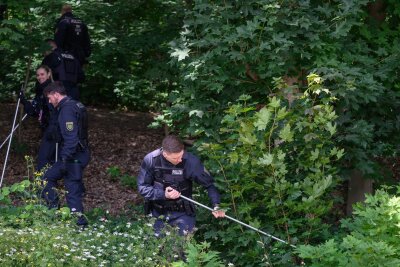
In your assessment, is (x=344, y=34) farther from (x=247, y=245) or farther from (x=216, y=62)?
(x=247, y=245)

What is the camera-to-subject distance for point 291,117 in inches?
291

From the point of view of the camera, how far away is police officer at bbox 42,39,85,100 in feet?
34.7

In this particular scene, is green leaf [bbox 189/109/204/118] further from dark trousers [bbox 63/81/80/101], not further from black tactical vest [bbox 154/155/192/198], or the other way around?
dark trousers [bbox 63/81/80/101]

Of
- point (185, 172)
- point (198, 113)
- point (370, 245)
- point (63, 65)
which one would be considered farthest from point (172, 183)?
point (63, 65)

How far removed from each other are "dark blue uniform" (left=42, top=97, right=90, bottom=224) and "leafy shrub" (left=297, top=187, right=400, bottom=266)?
2805mm

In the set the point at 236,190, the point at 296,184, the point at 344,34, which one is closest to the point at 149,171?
the point at 236,190

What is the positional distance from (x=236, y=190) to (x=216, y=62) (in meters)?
1.30

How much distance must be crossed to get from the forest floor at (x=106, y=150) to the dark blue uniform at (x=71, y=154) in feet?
3.99

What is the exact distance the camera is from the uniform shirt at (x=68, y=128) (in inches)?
330

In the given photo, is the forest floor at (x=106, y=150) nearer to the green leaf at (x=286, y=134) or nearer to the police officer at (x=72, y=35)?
the police officer at (x=72, y=35)

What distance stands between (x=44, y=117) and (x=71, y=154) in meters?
1.47

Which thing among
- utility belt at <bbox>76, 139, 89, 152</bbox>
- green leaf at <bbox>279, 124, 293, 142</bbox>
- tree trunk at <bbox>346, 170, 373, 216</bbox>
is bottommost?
tree trunk at <bbox>346, 170, 373, 216</bbox>

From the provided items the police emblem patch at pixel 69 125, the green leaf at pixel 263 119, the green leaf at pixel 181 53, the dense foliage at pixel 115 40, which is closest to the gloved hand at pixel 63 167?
the police emblem patch at pixel 69 125

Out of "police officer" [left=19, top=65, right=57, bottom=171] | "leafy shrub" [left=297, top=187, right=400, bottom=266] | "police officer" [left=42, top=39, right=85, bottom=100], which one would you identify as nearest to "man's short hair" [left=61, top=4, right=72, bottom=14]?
"police officer" [left=42, top=39, right=85, bottom=100]
